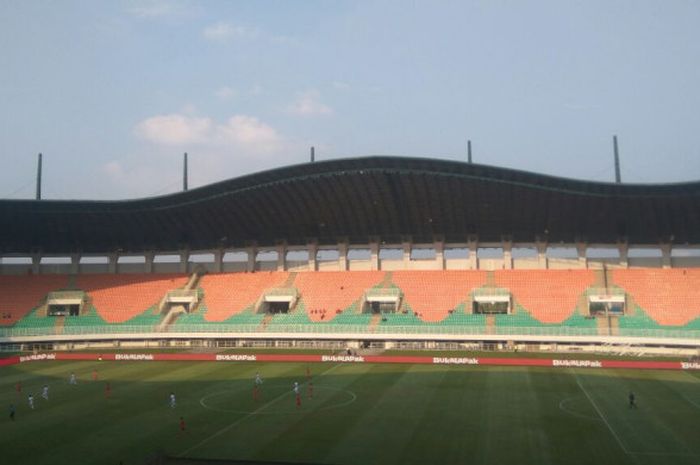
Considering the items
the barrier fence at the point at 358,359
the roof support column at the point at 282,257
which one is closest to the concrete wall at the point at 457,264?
the roof support column at the point at 282,257

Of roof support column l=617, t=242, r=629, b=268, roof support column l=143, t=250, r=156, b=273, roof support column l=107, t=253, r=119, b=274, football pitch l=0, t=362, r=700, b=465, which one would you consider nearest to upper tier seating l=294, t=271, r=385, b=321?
football pitch l=0, t=362, r=700, b=465

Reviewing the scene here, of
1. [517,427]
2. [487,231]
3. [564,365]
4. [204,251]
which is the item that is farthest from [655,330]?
[204,251]

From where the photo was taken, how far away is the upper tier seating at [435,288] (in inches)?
2667

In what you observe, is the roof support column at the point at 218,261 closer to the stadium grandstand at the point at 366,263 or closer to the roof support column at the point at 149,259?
the stadium grandstand at the point at 366,263


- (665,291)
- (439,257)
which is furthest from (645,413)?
(439,257)

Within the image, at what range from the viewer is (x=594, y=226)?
232 ft

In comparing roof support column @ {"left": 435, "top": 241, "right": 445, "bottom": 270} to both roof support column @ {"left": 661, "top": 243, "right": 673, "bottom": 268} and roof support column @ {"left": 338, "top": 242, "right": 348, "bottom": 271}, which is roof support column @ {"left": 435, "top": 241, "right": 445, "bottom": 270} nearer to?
roof support column @ {"left": 338, "top": 242, "right": 348, "bottom": 271}

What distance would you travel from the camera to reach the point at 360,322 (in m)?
66.3

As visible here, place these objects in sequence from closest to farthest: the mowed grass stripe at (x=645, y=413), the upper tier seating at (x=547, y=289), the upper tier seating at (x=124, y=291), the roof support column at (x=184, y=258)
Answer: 1. the mowed grass stripe at (x=645, y=413)
2. the upper tier seating at (x=547, y=289)
3. the upper tier seating at (x=124, y=291)
4. the roof support column at (x=184, y=258)

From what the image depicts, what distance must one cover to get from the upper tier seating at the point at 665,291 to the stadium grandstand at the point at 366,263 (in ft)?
0.65

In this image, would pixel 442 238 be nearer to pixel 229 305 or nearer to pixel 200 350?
pixel 229 305

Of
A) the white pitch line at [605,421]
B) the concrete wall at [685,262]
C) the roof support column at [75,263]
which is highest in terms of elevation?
the roof support column at [75,263]

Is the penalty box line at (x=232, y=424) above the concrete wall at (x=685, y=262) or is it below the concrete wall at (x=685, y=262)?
below

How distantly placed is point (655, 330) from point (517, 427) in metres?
33.3
